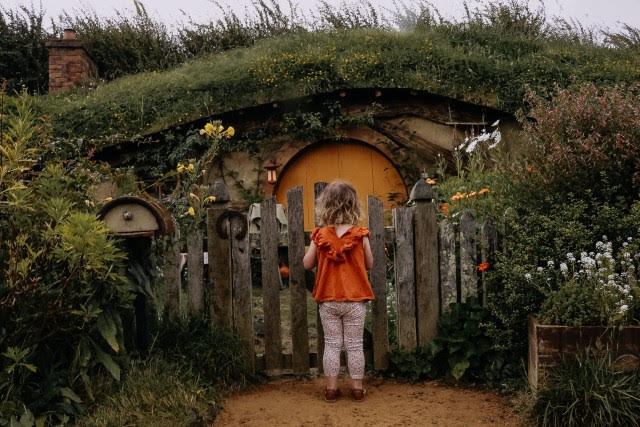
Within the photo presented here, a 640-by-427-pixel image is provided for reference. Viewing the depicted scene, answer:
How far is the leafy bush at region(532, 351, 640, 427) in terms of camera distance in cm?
297

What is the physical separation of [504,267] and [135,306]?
2.27 m

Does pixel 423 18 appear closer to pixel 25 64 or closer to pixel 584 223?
pixel 25 64

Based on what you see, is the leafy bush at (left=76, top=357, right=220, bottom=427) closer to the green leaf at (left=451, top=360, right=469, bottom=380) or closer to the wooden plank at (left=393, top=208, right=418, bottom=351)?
the wooden plank at (left=393, top=208, right=418, bottom=351)

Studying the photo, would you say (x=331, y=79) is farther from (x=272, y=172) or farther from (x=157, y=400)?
(x=157, y=400)

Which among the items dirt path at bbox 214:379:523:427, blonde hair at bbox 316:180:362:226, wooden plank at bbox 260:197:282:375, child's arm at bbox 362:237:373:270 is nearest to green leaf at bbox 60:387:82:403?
dirt path at bbox 214:379:523:427

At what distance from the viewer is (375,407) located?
3.61 m

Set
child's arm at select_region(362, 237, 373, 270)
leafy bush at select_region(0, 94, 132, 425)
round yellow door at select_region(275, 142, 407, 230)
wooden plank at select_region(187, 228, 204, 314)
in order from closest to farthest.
→ 1. leafy bush at select_region(0, 94, 132, 425)
2. child's arm at select_region(362, 237, 373, 270)
3. wooden plank at select_region(187, 228, 204, 314)
4. round yellow door at select_region(275, 142, 407, 230)

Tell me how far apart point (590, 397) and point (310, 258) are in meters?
1.77

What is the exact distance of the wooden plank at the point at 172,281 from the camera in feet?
13.1

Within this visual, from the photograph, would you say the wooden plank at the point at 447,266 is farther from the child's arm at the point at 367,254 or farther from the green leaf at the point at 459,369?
the child's arm at the point at 367,254

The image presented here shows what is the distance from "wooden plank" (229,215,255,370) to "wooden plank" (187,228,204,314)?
0.22 m

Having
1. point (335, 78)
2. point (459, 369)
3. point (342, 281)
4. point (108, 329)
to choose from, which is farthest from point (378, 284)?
point (335, 78)

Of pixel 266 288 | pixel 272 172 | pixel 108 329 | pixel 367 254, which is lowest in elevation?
pixel 108 329

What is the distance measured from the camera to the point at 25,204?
10.2 ft
